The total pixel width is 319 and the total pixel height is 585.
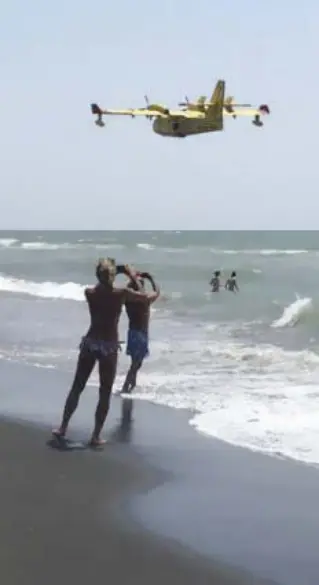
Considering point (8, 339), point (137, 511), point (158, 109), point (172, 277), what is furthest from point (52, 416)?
point (172, 277)

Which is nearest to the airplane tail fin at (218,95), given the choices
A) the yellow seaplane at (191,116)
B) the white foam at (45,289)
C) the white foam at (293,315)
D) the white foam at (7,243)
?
the yellow seaplane at (191,116)

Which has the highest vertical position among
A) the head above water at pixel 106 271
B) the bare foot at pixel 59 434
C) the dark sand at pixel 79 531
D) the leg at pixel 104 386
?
the head above water at pixel 106 271

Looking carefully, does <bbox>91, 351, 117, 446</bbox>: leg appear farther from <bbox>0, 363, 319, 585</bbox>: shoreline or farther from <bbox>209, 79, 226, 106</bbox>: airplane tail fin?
<bbox>209, 79, 226, 106</bbox>: airplane tail fin

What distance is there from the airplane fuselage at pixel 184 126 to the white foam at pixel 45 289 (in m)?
9.26

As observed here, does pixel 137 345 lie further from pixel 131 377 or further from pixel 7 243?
pixel 7 243

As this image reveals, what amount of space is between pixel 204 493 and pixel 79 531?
1133 millimetres

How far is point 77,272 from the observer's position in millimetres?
47438

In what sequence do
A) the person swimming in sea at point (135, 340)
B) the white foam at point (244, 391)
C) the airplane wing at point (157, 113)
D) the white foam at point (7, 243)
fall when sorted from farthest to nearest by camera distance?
the white foam at point (7, 243) < the airplane wing at point (157, 113) < the person swimming in sea at point (135, 340) < the white foam at point (244, 391)

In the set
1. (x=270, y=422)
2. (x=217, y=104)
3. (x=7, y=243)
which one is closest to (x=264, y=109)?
(x=217, y=104)

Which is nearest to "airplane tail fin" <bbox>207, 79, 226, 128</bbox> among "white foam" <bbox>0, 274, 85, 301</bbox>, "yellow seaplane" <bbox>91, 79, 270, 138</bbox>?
"yellow seaplane" <bbox>91, 79, 270, 138</bbox>

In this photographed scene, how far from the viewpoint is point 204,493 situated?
6.41 meters

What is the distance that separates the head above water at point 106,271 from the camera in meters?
7.45

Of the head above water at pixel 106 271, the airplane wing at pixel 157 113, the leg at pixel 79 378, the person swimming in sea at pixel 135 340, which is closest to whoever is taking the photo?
the head above water at pixel 106 271

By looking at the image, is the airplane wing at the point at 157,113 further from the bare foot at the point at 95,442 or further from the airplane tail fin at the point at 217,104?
the bare foot at the point at 95,442
